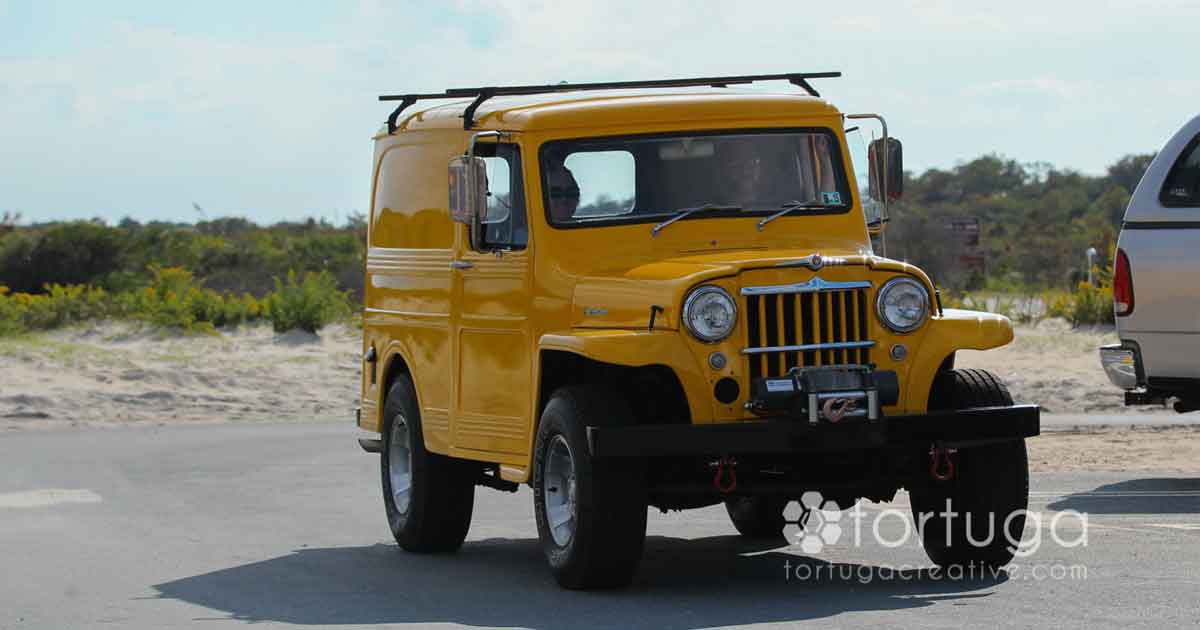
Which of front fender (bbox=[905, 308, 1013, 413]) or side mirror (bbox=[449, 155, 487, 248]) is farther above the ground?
side mirror (bbox=[449, 155, 487, 248])

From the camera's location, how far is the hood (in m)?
10.3

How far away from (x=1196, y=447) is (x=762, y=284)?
8.60 m

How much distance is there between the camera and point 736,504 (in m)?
13.0

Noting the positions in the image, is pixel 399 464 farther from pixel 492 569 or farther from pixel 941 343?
pixel 941 343

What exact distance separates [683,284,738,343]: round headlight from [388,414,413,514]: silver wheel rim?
3335 millimetres

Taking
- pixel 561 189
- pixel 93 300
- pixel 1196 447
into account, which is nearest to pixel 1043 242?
pixel 93 300

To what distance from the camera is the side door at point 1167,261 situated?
46.3ft

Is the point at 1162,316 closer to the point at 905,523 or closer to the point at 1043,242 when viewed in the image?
the point at 905,523

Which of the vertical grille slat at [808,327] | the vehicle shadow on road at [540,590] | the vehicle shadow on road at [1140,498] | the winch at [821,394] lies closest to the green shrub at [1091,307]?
the vehicle shadow on road at [1140,498]

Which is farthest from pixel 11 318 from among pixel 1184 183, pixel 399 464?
pixel 1184 183

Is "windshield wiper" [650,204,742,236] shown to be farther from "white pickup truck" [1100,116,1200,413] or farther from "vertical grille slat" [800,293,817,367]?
"white pickup truck" [1100,116,1200,413]

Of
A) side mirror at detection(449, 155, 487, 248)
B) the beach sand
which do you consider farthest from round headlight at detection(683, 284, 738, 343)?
the beach sand

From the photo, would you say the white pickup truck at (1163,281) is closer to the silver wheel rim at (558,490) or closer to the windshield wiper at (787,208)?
the windshield wiper at (787,208)

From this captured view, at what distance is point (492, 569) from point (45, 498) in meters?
5.32
